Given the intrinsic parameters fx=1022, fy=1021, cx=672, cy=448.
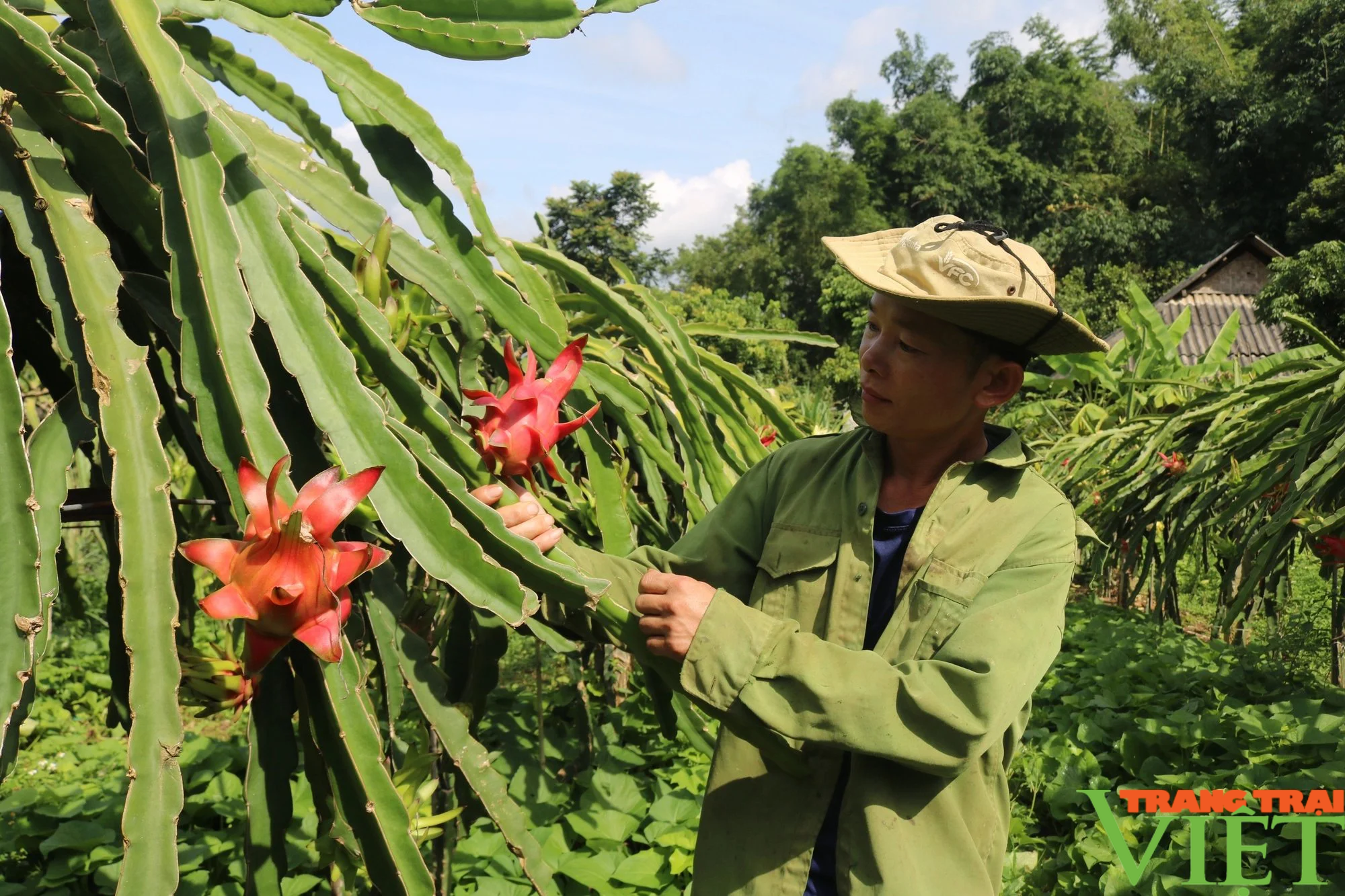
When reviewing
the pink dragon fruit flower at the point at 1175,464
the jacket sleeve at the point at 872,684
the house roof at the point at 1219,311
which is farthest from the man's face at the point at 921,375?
the house roof at the point at 1219,311

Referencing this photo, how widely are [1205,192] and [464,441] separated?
31.5 meters

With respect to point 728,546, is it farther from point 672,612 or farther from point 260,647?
point 260,647

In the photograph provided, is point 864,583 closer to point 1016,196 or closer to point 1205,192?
point 1205,192

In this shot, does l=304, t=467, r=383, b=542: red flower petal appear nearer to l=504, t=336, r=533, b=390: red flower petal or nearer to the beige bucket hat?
l=504, t=336, r=533, b=390: red flower petal

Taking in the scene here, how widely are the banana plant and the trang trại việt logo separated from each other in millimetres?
1747

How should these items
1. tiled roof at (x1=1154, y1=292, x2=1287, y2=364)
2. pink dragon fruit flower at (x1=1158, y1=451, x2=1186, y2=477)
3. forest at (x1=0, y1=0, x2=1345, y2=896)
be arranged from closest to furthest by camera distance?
forest at (x1=0, y1=0, x2=1345, y2=896) → pink dragon fruit flower at (x1=1158, y1=451, x2=1186, y2=477) → tiled roof at (x1=1154, y1=292, x2=1287, y2=364)

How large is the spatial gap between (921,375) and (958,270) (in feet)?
0.49

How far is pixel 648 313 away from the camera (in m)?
2.50

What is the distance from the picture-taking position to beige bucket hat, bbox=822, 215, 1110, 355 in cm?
134

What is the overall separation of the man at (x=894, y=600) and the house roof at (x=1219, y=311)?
16606 millimetres

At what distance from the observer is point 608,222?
27625 mm

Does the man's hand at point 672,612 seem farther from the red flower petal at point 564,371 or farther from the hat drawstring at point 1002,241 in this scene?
the hat drawstring at point 1002,241

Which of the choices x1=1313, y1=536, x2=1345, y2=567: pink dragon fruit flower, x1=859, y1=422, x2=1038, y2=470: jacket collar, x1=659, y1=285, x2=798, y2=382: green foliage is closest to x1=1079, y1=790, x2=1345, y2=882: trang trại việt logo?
x1=1313, y1=536, x2=1345, y2=567: pink dragon fruit flower

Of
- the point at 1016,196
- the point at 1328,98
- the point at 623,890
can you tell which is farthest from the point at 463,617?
the point at 1016,196
